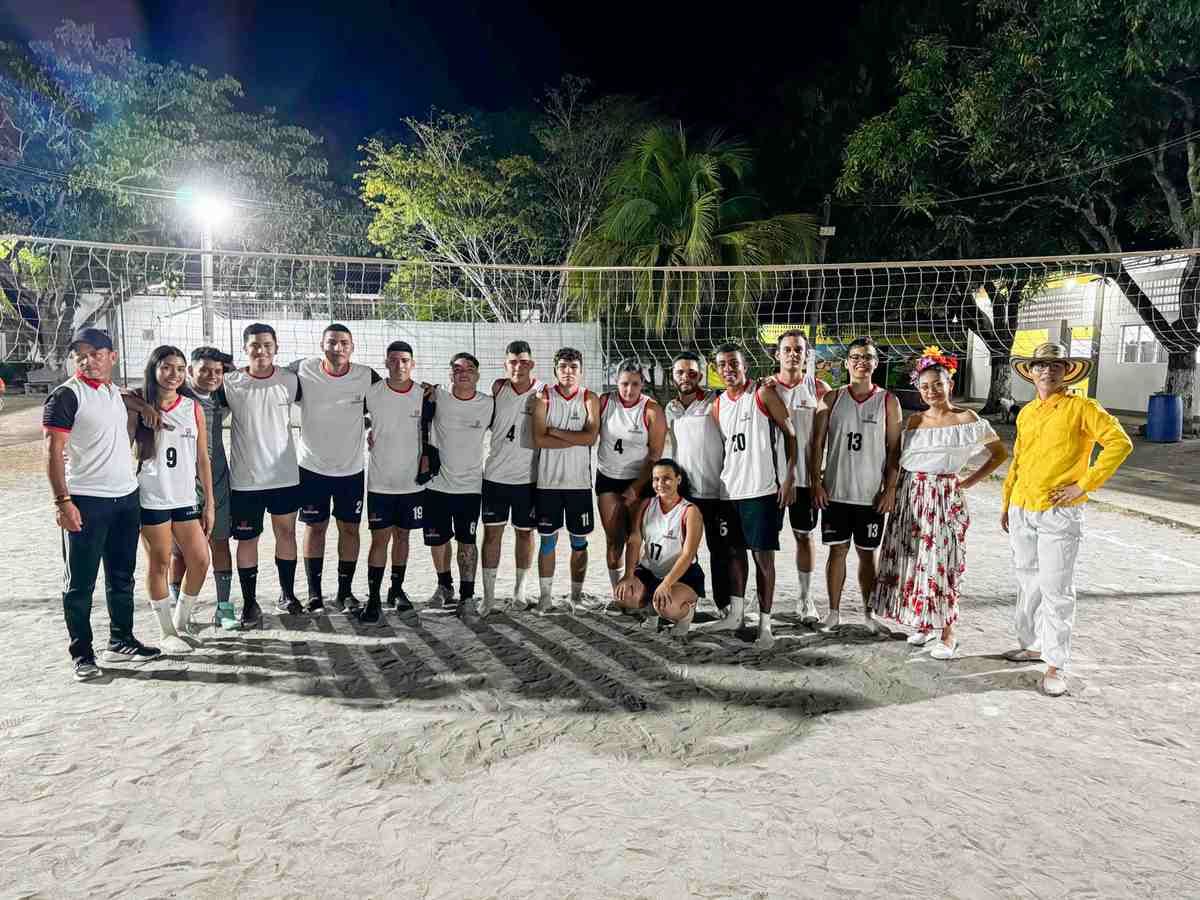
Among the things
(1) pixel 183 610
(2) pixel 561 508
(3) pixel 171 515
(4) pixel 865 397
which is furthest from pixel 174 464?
(4) pixel 865 397

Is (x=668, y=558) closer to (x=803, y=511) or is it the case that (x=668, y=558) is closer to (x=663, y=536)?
(x=663, y=536)

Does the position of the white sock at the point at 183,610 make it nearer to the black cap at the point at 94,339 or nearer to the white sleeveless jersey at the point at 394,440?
the white sleeveless jersey at the point at 394,440

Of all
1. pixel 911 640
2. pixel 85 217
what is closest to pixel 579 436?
pixel 911 640

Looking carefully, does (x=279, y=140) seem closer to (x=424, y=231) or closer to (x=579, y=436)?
(x=424, y=231)

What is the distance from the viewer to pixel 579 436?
496cm

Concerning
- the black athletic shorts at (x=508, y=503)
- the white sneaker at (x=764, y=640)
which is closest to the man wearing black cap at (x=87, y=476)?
the black athletic shorts at (x=508, y=503)

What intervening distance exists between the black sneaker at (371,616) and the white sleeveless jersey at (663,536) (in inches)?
62.3

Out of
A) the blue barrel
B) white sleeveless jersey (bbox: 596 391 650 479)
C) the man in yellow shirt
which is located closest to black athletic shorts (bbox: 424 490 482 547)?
white sleeveless jersey (bbox: 596 391 650 479)

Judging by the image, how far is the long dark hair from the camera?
4.23 meters

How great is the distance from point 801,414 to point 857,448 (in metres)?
0.42

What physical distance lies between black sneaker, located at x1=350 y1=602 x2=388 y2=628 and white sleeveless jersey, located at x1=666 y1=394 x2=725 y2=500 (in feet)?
6.54

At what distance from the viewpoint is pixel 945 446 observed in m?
4.34

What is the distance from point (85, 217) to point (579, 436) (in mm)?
22424

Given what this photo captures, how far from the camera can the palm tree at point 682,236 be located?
591 inches
